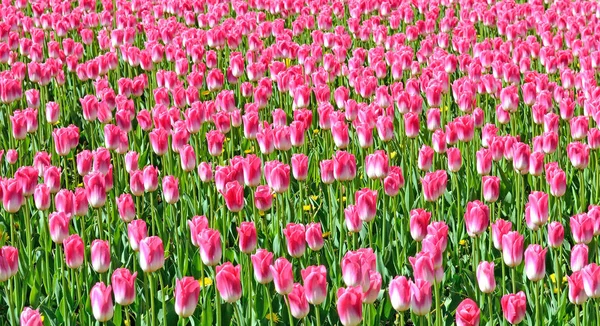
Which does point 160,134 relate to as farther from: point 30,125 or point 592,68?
point 592,68

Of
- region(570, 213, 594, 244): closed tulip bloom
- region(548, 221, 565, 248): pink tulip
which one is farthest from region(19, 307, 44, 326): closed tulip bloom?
region(570, 213, 594, 244): closed tulip bloom

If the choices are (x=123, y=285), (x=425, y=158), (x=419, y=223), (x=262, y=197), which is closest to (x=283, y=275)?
(x=123, y=285)

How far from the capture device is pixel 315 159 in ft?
16.8

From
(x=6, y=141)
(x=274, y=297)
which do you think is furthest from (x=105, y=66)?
(x=274, y=297)

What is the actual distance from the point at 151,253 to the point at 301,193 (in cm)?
124

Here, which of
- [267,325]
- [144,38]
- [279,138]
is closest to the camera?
[267,325]

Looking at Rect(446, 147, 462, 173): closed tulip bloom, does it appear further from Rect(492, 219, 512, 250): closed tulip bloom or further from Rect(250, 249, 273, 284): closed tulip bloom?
Rect(250, 249, 273, 284): closed tulip bloom

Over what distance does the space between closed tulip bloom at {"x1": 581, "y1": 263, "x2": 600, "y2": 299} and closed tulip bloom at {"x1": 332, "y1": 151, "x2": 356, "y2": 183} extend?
1.29 meters

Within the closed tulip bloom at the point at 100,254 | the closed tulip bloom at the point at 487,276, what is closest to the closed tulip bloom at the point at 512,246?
the closed tulip bloom at the point at 487,276

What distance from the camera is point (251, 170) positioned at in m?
3.88

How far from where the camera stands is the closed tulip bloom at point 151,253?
3.10 m

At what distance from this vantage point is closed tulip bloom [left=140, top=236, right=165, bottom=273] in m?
3.10

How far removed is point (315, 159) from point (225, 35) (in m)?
2.35

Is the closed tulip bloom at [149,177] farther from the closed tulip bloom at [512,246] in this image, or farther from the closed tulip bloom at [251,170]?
the closed tulip bloom at [512,246]
